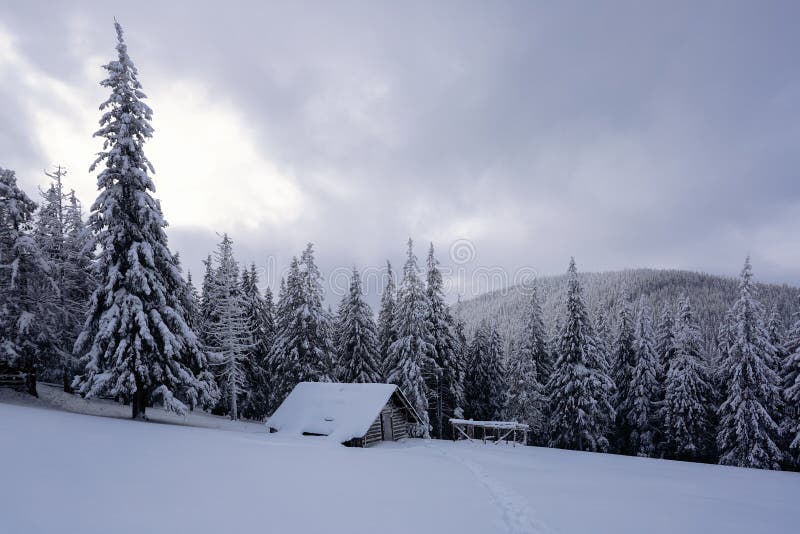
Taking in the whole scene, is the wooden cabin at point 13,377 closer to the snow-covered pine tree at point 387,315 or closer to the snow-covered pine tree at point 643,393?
the snow-covered pine tree at point 387,315

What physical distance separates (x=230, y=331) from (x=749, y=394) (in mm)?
43233

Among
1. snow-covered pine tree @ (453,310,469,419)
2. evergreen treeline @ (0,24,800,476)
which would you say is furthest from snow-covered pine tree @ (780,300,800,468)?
snow-covered pine tree @ (453,310,469,419)

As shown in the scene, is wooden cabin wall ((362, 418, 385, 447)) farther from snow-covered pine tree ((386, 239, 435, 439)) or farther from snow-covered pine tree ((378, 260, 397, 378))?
snow-covered pine tree ((378, 260, 397, 378))

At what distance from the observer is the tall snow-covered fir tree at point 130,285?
2008 centimetres

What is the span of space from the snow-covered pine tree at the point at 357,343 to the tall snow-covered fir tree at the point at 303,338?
221 centimetres

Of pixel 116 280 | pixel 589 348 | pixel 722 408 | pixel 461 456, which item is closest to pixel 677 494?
pixel 461 456

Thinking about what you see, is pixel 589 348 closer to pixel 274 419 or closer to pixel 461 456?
pixel 461 456

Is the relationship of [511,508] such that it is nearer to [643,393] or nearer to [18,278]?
[18,278]

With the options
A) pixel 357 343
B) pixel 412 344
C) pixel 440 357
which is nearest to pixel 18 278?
pixel 357 343

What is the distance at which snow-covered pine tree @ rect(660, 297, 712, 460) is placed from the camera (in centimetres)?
3691

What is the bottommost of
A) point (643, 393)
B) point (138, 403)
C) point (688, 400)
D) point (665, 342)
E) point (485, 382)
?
point (688, 400)

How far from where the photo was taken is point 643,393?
3953 cm

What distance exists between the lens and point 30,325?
23.0 metres

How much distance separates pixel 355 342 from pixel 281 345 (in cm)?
716
